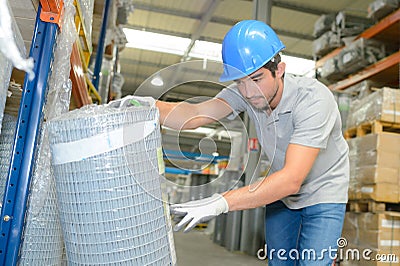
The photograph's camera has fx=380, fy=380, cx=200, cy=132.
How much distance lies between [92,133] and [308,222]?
1.30m

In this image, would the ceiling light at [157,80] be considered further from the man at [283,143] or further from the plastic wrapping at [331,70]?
the plastic wrapping at [331,70]

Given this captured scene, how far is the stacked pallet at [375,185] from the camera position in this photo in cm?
388

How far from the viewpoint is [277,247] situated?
7.34 ft

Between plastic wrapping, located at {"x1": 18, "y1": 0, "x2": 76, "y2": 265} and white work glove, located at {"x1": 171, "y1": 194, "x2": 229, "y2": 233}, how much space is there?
1.91 ft

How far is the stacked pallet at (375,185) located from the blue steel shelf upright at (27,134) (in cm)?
349

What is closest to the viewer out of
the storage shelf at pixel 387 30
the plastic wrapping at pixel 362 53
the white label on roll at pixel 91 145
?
the white label on roll at pixel 91 145

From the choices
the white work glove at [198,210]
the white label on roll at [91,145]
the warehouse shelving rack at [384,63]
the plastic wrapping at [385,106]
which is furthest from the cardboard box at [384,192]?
the white label on roll at [91,145]

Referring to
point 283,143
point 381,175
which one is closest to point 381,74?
point 381,175

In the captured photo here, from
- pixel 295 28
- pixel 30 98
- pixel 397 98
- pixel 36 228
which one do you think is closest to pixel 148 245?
pixel 36 228

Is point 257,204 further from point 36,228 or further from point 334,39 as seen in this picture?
point 334,39

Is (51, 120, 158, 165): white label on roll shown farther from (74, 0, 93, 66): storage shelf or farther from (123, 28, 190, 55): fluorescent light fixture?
(123, 28, 190, 55): fluorescent light fixture

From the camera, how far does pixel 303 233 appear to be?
2031mm

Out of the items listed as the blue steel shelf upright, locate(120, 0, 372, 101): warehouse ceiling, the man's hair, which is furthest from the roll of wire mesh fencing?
locate(120, 0, 372, 101): warehouse ceiling

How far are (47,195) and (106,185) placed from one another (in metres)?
0.55
